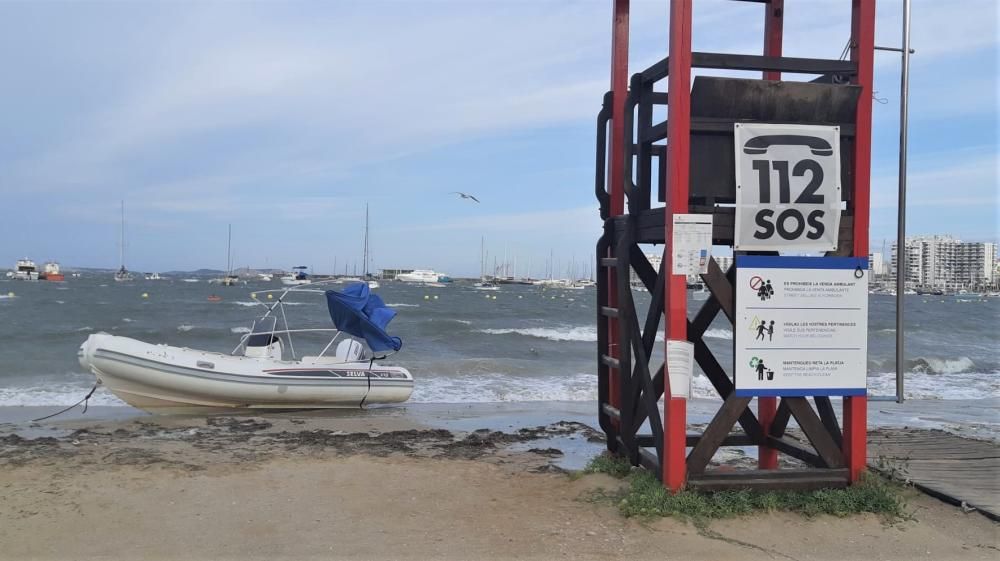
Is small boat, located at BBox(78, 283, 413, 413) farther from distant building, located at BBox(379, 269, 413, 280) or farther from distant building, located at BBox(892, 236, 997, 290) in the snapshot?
distant building, located at BBox(379, 269, 413, 280)

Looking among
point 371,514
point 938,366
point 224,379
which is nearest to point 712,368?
point 371,514

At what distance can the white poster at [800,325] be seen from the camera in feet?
18.4

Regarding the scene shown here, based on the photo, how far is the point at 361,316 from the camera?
12.4 m

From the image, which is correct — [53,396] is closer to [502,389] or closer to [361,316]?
[361,316]

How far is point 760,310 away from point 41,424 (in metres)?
11.0

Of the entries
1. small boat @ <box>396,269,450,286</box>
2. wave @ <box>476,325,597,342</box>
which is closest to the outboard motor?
wave @ <box>476,325,597,342</box>

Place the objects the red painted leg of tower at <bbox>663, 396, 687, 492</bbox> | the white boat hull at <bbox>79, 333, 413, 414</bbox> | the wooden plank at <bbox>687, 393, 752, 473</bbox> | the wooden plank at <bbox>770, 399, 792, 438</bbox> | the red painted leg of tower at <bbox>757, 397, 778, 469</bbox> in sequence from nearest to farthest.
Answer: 1. the red painted leg of tower at <bbox>663, 396, 687, 492</bbox>
2. the wooden plank at <bbox>687, 393, 752, 473</bbox>
3. the wooden plank at <bbox>770, 399, 792, 438</bbox>
4. the red painted leg of tower at <bbox>757, 397, 778, 469</bbox>
5. the white boat hull at <bbox>79, 333, 413, 414</bbox>

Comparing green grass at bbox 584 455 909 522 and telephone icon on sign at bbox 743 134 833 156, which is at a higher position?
telephone icon on sign at bbox 743 134 833 156

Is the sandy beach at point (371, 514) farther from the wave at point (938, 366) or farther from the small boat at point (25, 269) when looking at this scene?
the small boat at point (25, 269)

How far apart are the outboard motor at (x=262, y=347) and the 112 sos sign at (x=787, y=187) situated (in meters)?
10.2

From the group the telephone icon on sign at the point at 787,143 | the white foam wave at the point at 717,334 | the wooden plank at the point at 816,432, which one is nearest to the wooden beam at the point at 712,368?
the wooden plank at the point at 816,432

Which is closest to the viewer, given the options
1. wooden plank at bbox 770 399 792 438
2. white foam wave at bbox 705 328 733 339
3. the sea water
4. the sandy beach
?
the sandy beach

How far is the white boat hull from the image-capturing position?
40.3ft

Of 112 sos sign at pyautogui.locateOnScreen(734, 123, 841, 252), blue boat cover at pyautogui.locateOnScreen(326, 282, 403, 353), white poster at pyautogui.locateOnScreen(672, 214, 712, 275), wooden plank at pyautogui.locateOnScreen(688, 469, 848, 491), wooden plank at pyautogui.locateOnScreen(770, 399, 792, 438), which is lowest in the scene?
wooden plank at pyautogui.locateOnScreen(688, 469, 848, 491)
